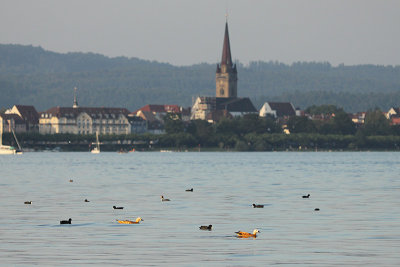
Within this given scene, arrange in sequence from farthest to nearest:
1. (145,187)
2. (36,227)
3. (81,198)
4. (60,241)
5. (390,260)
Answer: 1. (145,187)
2. (81,198)
3. (36,227)
4. (60,241)
5. (390,260)

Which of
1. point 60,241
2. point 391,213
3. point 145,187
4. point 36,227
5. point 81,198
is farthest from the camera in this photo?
point 145,187

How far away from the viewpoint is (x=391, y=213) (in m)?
49.6

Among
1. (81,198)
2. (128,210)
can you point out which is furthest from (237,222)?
(81,198)

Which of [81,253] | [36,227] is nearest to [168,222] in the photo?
[36,227]

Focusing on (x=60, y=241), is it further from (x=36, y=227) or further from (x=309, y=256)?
(x=309, y=256)

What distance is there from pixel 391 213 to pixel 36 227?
17.9 metres

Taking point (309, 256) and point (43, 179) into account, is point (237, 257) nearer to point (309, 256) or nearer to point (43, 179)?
point (309, 256)

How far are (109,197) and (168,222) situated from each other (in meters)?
18.4

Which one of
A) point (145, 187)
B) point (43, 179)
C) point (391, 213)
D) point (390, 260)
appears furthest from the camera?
point (43, 179)

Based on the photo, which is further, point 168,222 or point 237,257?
point 168,222

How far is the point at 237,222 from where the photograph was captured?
4538cm

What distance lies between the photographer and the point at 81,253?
3450 centimetres

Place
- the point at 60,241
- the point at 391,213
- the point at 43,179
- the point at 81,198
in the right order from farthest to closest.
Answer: the point at 43,179, the point at 81,198, the point at 391,213, the point at 60,241

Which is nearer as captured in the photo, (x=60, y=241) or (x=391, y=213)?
(x=60, y=241)
